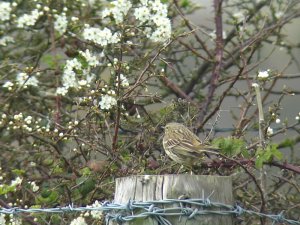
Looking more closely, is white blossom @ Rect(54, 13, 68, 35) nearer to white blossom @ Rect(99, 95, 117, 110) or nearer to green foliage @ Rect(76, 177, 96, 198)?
white blossom @ Rect(99, 95, 117, 110)

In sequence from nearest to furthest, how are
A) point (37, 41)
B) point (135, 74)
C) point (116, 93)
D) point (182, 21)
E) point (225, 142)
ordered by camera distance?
point (225, 142) < point (116, 93) < point (135, 74) < point (182, 21) < point (37, 41)

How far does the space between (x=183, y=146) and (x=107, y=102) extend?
0.81 meters

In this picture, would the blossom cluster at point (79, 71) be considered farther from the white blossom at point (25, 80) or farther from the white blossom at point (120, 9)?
the white blossom at point (25, 80)

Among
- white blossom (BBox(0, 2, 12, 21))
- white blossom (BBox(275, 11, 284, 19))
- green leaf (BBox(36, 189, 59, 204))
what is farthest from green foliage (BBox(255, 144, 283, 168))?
white blossom (BBox(275, 11, 284, 19))

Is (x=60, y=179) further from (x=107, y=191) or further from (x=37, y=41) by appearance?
(x=37, y=41)

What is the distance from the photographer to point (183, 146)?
17.9 ft

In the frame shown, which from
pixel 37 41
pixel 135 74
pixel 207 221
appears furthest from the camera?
pixel 37 41

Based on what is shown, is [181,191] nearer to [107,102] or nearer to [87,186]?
[87,186]

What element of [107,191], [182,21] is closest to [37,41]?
[182,21]

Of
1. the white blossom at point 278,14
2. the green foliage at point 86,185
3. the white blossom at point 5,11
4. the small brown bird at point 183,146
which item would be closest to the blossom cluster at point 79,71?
the green foliage at point 86,185

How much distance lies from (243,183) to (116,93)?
1.63 metres

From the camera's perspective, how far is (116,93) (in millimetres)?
5941

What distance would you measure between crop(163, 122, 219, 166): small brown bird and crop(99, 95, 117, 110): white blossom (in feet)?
1.69

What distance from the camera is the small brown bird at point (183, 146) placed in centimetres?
535
